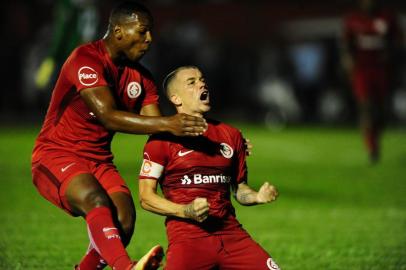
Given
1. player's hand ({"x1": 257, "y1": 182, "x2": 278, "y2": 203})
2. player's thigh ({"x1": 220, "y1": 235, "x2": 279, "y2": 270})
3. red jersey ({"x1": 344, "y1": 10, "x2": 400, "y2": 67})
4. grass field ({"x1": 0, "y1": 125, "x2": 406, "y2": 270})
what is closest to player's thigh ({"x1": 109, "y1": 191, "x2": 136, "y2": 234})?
player's thigh ({"x1": 220, "y1": 235, "x2": 279, "y2": 270})

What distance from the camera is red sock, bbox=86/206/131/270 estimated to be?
608 cm

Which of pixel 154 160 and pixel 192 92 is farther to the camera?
pixel 192 92

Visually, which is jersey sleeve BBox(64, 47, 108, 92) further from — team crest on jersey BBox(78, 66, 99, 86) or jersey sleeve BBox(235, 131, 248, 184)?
jersey sleeve BBox(235, 131, 248, 184)

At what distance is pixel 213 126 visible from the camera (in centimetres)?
669

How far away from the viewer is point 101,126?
6.86 m

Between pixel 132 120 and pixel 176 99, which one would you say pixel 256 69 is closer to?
pixel 176 99

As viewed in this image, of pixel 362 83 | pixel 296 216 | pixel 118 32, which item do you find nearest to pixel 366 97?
pixel 362 83

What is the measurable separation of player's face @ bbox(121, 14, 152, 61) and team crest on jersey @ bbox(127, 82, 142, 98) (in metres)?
0.34

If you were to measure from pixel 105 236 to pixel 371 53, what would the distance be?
1212cm

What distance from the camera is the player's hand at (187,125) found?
19.8 ft

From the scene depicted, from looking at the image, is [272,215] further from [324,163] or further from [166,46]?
[166,46]

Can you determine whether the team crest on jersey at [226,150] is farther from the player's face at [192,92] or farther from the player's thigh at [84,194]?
the player's thigh at [84,194]

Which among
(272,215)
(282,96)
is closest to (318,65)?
(282,96)

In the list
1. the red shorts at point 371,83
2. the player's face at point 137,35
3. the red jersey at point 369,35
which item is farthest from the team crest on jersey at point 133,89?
the red jersey at point 369,35
